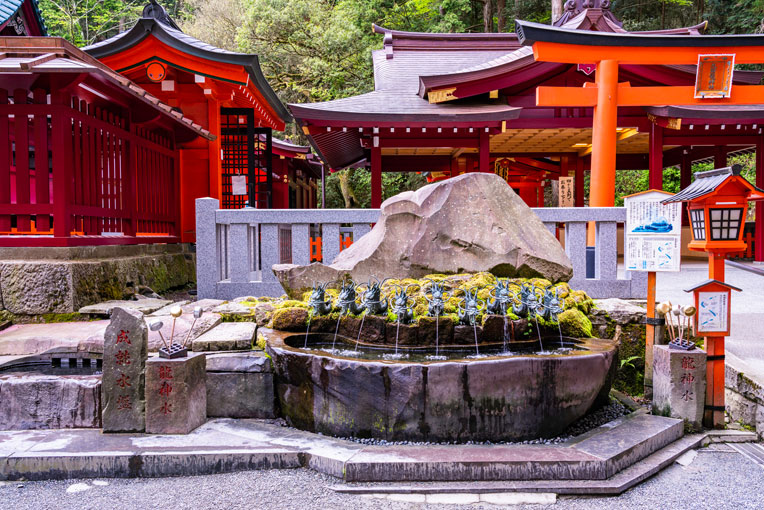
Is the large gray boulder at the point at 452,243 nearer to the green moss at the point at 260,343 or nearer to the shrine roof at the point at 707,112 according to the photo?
the green moss at the point at 260,343

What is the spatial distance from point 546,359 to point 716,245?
1848 mm

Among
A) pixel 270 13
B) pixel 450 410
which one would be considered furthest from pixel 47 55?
pixel 270 13

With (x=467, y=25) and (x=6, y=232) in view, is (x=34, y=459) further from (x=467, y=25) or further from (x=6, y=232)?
(x=467, y=25)

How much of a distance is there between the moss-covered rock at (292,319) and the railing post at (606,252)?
13.2ft

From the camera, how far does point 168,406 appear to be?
3705 mm

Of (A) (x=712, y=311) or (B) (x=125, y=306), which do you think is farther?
(B) (x=125, y=306)

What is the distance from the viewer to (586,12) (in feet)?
36.9

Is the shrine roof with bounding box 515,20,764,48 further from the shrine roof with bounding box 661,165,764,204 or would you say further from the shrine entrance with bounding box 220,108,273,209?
the shrine entrance with bounding box 220,108,273,209

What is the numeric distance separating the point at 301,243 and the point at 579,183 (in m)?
11.4

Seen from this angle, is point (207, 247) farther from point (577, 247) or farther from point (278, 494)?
point (577, 247)

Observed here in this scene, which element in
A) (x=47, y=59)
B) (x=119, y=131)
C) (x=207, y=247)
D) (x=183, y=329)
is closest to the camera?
(x=183, y=329)

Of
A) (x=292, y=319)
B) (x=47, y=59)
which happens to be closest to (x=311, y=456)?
(x=292, y=319)

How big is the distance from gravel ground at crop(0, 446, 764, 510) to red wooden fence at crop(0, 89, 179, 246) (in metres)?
3.61

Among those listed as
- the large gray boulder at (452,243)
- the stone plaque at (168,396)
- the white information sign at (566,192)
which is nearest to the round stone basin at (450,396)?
the stone plaque at (168,396)
